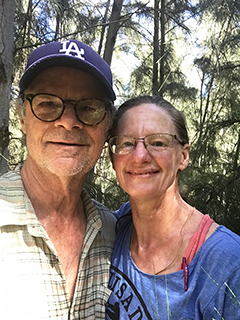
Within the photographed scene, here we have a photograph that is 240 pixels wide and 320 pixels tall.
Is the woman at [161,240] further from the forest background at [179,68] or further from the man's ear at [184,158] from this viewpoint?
the forest background at [179,68]

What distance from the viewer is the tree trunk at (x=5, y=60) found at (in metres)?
2.91

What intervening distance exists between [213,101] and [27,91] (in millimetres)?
4004

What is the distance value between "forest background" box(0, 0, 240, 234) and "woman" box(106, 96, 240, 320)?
850mm

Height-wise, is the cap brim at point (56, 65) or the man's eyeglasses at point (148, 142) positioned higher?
the cap brim at point (56, 65)

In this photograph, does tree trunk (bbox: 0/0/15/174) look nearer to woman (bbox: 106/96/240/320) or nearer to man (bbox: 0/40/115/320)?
man (bbox: 0/40/115/320)

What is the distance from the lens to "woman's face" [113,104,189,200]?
69.1 inches

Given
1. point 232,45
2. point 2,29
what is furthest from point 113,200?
point 232,45

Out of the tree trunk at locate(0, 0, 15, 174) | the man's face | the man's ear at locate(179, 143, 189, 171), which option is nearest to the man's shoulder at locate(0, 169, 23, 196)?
the man's face

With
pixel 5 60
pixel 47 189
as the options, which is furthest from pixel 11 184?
pixel 5 60

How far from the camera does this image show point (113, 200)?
13.4 feet

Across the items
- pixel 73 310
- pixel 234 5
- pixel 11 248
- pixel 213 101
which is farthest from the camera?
pixel 213 101

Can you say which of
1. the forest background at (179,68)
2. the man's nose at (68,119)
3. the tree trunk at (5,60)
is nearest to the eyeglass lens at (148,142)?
the man's nose at (68,119)

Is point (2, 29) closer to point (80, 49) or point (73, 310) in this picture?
point (80, 49)

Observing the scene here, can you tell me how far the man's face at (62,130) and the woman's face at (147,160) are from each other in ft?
0.71
